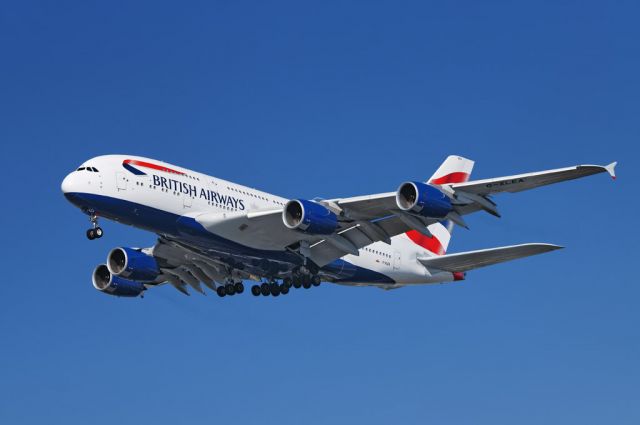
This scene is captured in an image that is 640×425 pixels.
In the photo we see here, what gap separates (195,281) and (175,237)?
6.85 metres

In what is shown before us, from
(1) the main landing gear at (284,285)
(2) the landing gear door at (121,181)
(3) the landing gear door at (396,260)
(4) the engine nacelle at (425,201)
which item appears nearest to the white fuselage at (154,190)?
(2) the landing gear door at (121,181)

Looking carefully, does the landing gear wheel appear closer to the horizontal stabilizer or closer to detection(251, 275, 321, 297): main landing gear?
detection(251, 275, 321, 297): main landing gear

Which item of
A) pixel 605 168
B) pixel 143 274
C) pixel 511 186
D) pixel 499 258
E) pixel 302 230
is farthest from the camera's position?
pixel 143 274

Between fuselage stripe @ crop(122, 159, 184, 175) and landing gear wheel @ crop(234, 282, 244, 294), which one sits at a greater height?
fuselage stripe @ crop(122, 159, 184, 175)

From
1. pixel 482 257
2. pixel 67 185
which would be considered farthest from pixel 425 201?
pixel 67 185

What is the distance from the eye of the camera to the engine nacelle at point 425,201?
136 feet

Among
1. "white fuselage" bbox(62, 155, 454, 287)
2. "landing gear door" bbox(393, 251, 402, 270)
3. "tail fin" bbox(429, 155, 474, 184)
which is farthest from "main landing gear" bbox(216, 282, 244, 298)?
"tail fin" bbox(429, 155, 474, 184)

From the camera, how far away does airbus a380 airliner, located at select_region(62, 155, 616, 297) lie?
139 ft

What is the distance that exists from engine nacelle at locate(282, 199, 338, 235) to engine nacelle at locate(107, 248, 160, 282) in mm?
9681

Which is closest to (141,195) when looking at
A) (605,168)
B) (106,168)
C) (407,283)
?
(106,168)

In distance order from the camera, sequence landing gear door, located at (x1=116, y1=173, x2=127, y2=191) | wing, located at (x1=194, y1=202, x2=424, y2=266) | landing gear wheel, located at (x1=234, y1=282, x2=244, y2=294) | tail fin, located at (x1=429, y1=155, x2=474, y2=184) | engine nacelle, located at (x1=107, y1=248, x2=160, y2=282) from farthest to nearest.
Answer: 1. tail fin, located at (x1=429, y1=155, x2=474, y2=184)
2. landing gear wheel, located at (x1=234, y1=282, x2=244, y2=294)
3. engine nacelle, located at (x1=107, y1=248, x2=160, y2=282)
4. wing, located at (x1=194, y1=202, x2=424, y2=266)
5. landing gear door, located at (x1=116, y1=173, x2=127, y2=191)

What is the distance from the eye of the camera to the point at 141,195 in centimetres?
4412

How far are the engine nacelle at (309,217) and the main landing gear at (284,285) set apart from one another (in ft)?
16.2

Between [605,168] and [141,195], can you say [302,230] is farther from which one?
[605,168]
